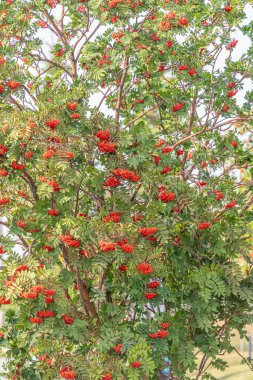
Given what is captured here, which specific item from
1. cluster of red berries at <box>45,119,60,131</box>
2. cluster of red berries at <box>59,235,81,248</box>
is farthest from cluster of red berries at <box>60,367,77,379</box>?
cluster of red berries at <box>45,119,60,131</box>

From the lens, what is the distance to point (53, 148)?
4691 millimetres

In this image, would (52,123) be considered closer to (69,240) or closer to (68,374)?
(69,240)

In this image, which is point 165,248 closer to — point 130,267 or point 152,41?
point 130,267

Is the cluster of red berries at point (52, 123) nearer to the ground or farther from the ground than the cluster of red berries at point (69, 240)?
farther from the ground

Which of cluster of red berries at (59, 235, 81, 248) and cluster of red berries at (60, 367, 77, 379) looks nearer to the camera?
cluster of red berries at (59, 235, 81, 248)

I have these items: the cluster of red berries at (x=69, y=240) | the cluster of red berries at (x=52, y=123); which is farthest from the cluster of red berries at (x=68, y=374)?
the cluster of red berries at (x=52, y=123)

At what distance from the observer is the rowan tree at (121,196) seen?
473 cm

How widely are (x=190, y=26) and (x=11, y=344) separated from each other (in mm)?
3308

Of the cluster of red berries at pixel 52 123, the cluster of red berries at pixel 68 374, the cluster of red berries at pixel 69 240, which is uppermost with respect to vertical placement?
the cluster of red berries at pixel 52 123

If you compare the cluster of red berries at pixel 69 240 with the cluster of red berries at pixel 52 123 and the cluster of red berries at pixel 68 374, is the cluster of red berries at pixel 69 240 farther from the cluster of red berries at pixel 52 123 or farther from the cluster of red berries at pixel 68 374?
the cluster of red berries at pixel 68 374

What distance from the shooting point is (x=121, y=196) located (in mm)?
4891

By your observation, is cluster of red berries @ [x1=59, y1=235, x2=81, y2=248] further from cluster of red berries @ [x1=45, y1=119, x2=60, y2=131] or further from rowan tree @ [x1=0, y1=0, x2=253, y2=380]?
cluster of red berries @ [x1=45, y1=119, x2=60, y2=131]

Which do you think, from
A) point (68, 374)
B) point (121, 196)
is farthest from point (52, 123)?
point (68, 374)

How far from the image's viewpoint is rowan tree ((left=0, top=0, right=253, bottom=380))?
473cm
